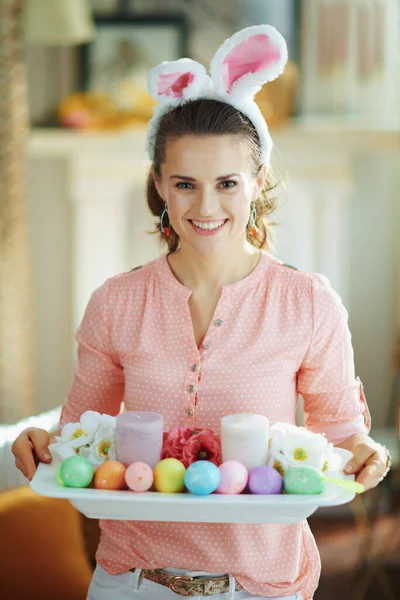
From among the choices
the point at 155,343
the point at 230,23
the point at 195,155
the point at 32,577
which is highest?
the point at 230,23

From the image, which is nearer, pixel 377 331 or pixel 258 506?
pixel 258 506

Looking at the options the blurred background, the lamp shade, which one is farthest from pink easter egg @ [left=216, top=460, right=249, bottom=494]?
the lamp shade

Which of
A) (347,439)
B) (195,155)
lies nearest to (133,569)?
(347,439)

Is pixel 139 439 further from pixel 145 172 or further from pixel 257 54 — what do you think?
pixel 145 172

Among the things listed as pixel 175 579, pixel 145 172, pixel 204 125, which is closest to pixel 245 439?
pixel 175 579

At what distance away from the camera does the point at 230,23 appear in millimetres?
4043

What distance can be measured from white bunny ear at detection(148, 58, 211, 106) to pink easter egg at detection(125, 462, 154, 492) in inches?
24.1

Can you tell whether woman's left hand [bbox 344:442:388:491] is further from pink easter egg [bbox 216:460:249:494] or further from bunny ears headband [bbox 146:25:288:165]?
bunny ears headband [bbox 146:25:288:165]

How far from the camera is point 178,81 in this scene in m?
1.55

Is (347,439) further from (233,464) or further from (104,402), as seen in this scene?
(104,402)

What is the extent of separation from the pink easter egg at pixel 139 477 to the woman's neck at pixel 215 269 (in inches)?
15.1

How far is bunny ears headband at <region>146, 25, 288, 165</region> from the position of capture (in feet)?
4.95

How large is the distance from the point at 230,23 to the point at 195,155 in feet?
8.97

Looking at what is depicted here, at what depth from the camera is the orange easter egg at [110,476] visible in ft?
4.33
